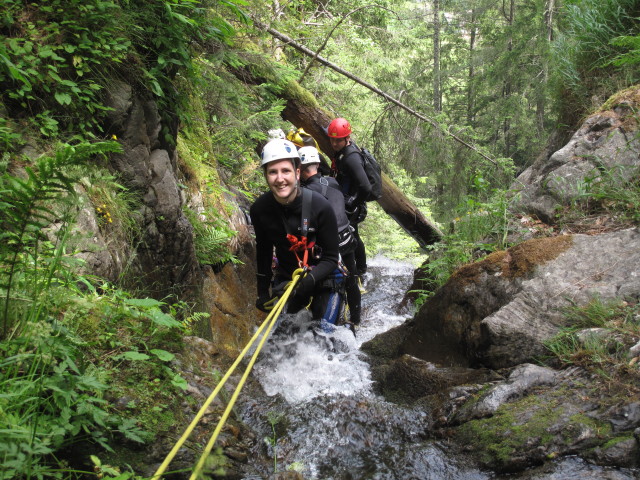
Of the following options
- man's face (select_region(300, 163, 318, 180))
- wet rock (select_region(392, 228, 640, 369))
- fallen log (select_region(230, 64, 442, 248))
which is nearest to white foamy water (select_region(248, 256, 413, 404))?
wet rock (select_region(392, 228, 640, 369))

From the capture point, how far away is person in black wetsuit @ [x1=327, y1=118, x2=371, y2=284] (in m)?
7.10

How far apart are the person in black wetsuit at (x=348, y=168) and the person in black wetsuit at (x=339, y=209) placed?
0.37 meters

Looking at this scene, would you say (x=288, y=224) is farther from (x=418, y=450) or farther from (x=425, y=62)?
(x=425, y=62)

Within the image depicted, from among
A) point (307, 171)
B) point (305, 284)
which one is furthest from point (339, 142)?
point (305, 284)

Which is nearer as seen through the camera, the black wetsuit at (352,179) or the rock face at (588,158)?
the rock face at (588,158)

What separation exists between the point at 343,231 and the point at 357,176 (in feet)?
4.56

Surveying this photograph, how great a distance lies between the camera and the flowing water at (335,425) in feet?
10.2

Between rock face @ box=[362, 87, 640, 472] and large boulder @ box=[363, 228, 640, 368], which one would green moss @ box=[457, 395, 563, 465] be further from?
large boulder @ box=[363, 228, 640, 368]

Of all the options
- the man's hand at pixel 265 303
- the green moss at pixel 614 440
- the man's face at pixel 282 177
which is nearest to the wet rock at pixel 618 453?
the green moss at pixel 614 440

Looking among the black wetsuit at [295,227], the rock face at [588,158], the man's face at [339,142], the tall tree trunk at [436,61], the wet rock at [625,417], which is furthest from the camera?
the tall tree trunk at [436,61]

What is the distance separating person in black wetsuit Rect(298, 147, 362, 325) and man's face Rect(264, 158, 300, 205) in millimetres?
1202

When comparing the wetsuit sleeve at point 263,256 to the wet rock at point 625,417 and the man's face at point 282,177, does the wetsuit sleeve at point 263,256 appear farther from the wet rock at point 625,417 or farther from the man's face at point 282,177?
the wet rock at point 625,417

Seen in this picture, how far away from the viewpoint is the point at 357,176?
23.2 feet

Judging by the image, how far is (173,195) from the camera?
471 centimetres
